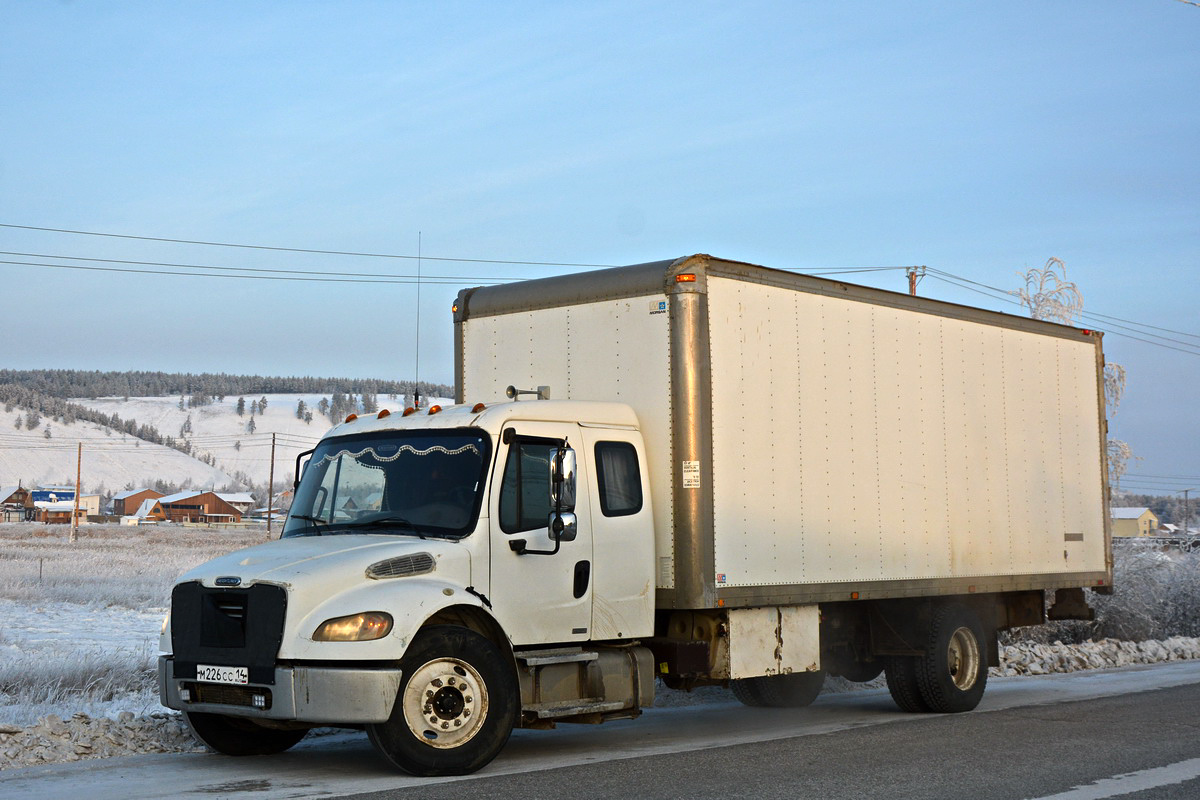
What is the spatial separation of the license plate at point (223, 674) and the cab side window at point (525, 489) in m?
2.03

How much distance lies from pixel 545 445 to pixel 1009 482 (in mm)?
6185

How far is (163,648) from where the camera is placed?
912 cm

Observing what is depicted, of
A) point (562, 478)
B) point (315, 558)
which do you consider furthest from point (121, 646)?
point (562, 478)

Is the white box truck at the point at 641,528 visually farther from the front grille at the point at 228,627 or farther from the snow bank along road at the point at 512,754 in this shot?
the snow bank along road at the point at 512,754

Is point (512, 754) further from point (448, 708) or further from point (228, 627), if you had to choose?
point (228, 627)

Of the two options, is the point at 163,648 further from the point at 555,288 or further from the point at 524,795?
the point at 555,288

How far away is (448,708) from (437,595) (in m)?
0.75

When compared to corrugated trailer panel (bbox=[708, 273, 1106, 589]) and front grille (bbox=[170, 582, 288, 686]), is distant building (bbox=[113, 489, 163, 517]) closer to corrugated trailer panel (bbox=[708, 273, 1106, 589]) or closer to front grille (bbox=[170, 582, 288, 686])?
corrugated trailer panel (bbox=[708, 273, 1106, 589])

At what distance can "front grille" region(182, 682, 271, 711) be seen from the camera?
8367 mm

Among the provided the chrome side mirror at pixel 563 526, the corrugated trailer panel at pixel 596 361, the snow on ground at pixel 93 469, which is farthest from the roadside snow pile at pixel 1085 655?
the snow on ground at pixel 93 469

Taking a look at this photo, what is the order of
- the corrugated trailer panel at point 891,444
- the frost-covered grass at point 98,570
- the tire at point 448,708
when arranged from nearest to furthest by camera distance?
the tire at point 448,708
the corrugated trailer panel at point 891,444
the frost-covered grass at point 98,570

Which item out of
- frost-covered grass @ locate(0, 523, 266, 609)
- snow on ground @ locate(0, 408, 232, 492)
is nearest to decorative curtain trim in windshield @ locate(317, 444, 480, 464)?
frost-covered grass @ locate(0, 523, 266, 609)

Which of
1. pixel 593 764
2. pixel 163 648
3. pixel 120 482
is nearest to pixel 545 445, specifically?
pixel 593 764

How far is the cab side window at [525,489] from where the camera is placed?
9.39 metres
